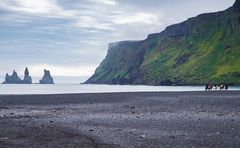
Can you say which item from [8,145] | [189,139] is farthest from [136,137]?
[8,145]

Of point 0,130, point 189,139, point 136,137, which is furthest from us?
point 0,130

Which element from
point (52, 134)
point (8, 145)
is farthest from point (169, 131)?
point (8, 145)

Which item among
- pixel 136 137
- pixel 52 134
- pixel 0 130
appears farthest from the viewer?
pixel 0 130

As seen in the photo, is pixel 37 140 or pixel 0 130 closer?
pixel 37 140

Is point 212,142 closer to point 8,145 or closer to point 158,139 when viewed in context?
point 158,139

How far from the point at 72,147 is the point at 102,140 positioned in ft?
9.87

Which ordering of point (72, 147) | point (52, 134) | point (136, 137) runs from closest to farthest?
point (72, 147), point (136, 137), point (52, 134)

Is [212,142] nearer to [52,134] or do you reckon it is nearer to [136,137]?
[136,137]

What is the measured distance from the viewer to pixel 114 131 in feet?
92.9

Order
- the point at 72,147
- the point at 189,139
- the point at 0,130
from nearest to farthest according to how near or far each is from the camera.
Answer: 1. the point at 72,147
2. the point at 189,139
3. the point at 0,130

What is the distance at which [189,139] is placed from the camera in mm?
23109

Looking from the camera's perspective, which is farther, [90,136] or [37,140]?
[90,136]

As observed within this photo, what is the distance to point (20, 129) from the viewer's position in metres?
30.3

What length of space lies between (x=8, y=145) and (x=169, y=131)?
10859 millimetres
